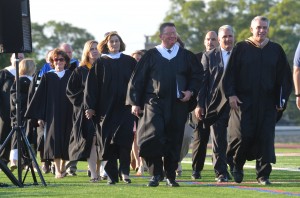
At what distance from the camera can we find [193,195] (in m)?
13.2

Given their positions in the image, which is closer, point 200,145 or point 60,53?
point 200,145

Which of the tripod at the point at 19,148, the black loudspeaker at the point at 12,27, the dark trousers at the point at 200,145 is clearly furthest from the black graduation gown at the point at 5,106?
the black loudspeaker at the point at 12,27

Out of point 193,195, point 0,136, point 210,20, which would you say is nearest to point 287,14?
point 210,20

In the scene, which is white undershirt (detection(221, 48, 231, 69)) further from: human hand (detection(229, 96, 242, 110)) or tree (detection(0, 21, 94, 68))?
tree (detection(0, 21, 94, 68))

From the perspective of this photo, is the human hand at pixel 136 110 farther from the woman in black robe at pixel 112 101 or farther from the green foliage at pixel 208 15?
the green foliage at pixel 208 15

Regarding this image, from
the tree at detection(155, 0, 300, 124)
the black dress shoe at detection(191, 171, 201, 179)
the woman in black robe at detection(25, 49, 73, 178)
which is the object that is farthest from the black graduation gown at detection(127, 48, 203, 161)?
the tree at detection(155, 0, 300, 124)

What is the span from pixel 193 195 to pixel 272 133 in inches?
94.9

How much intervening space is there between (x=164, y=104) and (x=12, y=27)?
91.5 inches

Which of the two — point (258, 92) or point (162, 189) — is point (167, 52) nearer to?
point (258, 92)

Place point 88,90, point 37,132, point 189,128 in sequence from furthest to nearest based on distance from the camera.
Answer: point 37,132 → point 189,128 → point 88,90

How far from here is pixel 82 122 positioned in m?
17.5

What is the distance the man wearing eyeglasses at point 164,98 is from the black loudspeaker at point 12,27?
1657 millimetres

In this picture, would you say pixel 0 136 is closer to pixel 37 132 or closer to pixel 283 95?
pixel 37 132

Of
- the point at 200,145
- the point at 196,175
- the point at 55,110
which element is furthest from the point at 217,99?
the point at 55,110
